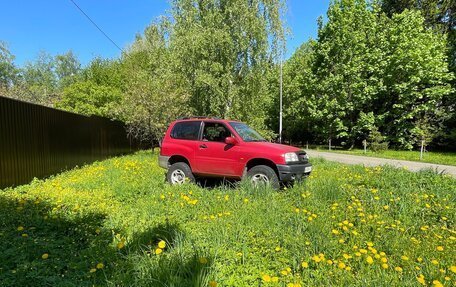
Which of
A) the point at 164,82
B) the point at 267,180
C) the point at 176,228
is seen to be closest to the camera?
the point at 176,228

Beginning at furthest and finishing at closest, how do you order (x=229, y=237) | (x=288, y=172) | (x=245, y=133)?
1. (x=245, y=133)
2. (x=288, y=172)
3. (x=229, y=237)

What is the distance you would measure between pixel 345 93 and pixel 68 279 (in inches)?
997

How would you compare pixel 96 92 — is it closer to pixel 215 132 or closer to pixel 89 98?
pixel 89 98

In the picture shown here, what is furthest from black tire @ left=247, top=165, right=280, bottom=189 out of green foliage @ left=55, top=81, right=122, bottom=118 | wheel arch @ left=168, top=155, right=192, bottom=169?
green foliage @ left=55, top=81, right=122, bottom=118

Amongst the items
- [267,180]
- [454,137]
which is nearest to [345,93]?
[454,137]

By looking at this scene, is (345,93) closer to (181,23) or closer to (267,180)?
(181,23)

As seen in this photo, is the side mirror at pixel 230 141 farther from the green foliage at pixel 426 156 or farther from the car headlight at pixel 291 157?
the green foliage at pixel 426 156

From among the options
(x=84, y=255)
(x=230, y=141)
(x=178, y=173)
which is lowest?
(x=84, y=255)

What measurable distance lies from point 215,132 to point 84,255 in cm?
491

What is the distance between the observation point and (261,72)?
55.0 feet

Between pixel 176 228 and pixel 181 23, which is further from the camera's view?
pixel 181 23

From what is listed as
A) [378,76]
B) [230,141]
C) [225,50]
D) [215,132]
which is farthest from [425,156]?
[230,141]

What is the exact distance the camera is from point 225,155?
745cm

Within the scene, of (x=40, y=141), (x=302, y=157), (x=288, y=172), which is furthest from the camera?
(x=40, y=141)
